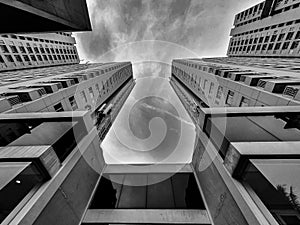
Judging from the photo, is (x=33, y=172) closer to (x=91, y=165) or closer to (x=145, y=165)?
(x=91, y=165)

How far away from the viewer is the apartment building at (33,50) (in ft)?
107

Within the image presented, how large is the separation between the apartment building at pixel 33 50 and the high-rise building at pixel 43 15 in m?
34.3

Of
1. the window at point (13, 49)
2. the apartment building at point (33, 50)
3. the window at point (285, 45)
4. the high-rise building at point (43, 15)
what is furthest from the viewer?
the window at point (285, 45)

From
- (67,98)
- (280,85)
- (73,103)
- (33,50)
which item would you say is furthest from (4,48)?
(280,85)

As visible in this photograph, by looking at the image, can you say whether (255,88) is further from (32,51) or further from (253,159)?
(32,51)

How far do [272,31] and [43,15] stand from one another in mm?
56783

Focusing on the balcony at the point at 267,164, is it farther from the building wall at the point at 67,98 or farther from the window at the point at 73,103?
the window at the point at 73,103

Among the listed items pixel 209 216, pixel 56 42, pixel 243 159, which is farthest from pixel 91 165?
pixel 56 42

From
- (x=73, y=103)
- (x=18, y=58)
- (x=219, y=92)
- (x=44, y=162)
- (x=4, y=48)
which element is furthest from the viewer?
(x=18, y=58)

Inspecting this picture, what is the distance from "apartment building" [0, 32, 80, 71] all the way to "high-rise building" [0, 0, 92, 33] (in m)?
34.3

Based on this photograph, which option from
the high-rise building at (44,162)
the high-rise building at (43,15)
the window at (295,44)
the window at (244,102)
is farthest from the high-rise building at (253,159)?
the window at (295,44)

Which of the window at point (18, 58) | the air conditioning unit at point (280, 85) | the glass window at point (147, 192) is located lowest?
the glass window at point (147, 192)

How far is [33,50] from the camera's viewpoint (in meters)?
40.4

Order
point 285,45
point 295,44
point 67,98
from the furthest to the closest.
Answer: point 285,45 < point 295,44 < point 67,98
